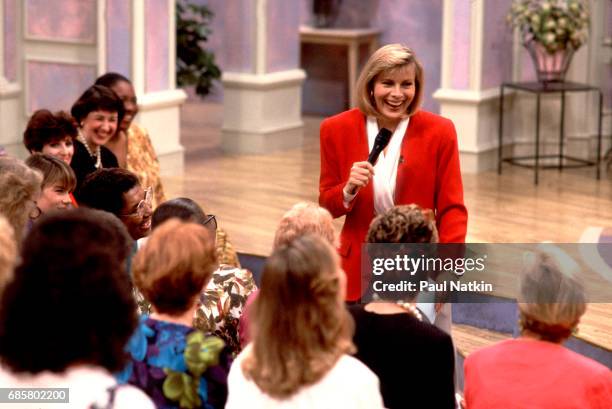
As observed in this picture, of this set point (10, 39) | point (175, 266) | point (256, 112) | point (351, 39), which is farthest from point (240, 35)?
point (175, 266)

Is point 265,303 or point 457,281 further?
point 457,281

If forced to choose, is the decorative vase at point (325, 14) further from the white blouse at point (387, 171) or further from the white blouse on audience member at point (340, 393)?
the white blouse on audience member at point (340, 393)

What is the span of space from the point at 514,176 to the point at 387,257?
542 cm

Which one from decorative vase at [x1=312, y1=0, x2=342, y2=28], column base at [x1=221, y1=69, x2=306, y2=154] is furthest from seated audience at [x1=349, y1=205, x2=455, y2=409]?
decorative vase at [x1=312, y1=0, x2=342, y2=28]

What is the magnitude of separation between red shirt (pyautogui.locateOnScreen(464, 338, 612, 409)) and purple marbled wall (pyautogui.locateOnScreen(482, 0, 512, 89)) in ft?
18.4

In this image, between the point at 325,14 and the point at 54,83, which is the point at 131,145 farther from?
the point at 325,14

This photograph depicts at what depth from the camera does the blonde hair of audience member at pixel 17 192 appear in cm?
352

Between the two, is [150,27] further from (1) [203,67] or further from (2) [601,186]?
(2) [601,186]

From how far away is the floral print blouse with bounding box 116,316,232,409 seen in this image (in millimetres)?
2494

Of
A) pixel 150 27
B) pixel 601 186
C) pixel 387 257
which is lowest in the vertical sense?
pixel 601 186

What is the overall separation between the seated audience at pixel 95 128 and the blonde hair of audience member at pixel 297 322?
2.81 meters

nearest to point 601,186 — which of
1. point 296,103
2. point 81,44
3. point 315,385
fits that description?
point 296,103

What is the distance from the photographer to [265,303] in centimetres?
235

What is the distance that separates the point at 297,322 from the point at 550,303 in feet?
2.08
